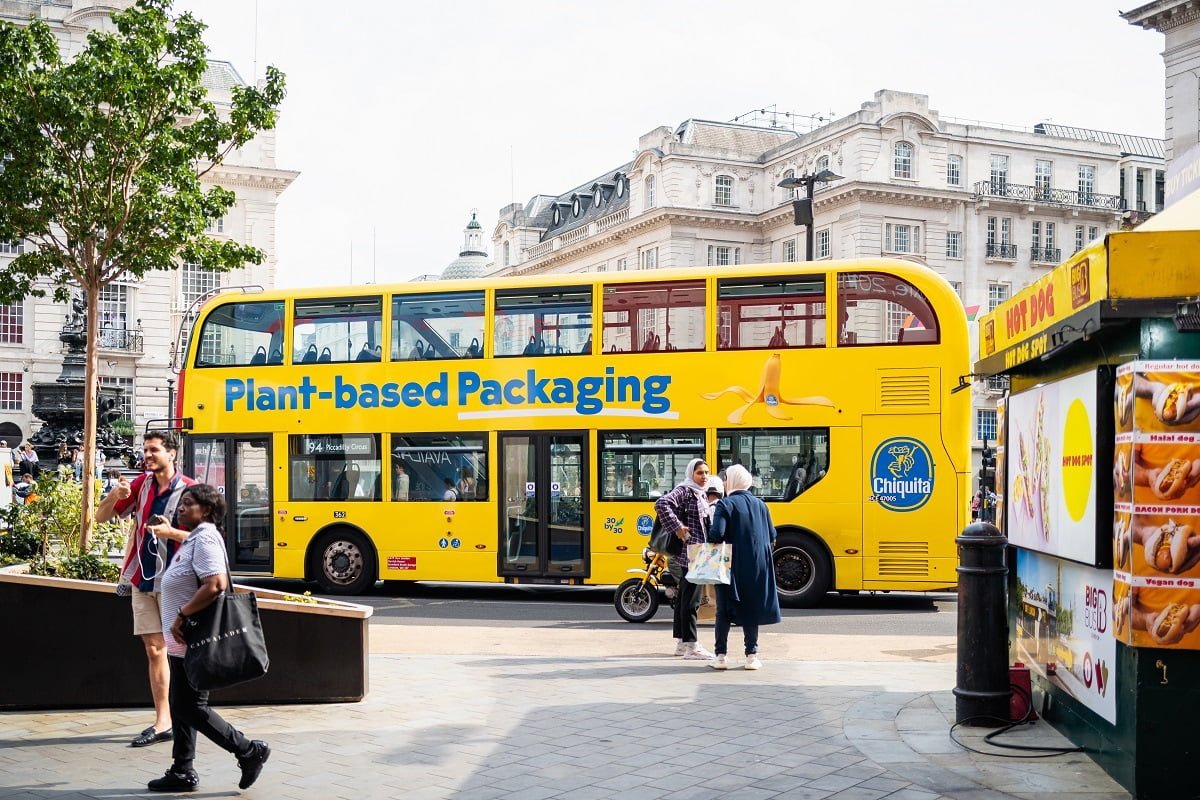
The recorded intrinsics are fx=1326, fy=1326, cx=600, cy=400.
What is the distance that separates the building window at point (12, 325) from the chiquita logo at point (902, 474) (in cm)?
4510

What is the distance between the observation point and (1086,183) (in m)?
71.8

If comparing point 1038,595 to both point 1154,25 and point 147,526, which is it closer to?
point 147,526

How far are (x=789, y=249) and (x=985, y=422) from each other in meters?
13.2

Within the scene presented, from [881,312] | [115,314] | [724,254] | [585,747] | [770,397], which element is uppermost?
[724,254]

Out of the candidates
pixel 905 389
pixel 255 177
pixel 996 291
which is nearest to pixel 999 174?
pixel 996 291

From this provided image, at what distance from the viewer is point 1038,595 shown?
774 centimetres

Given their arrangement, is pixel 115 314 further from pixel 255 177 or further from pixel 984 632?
pixel 984 632

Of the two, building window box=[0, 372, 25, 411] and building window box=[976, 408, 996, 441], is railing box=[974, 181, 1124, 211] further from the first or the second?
building window box=[0, 372, 25, 411]

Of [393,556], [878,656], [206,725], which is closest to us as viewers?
[206,725]

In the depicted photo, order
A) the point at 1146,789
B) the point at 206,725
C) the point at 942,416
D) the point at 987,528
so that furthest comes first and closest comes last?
the point at 942,416 < the point at 987,528 < the point at 206,725 < the point at 1146,789

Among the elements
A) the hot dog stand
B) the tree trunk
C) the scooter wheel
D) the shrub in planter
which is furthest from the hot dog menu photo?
the scooter wheel

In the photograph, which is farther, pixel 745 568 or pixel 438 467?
pixel 438 467

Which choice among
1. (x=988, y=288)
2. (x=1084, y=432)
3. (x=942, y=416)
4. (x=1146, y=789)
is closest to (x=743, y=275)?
(x=942, y=416)

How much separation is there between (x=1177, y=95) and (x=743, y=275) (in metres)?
27.8
